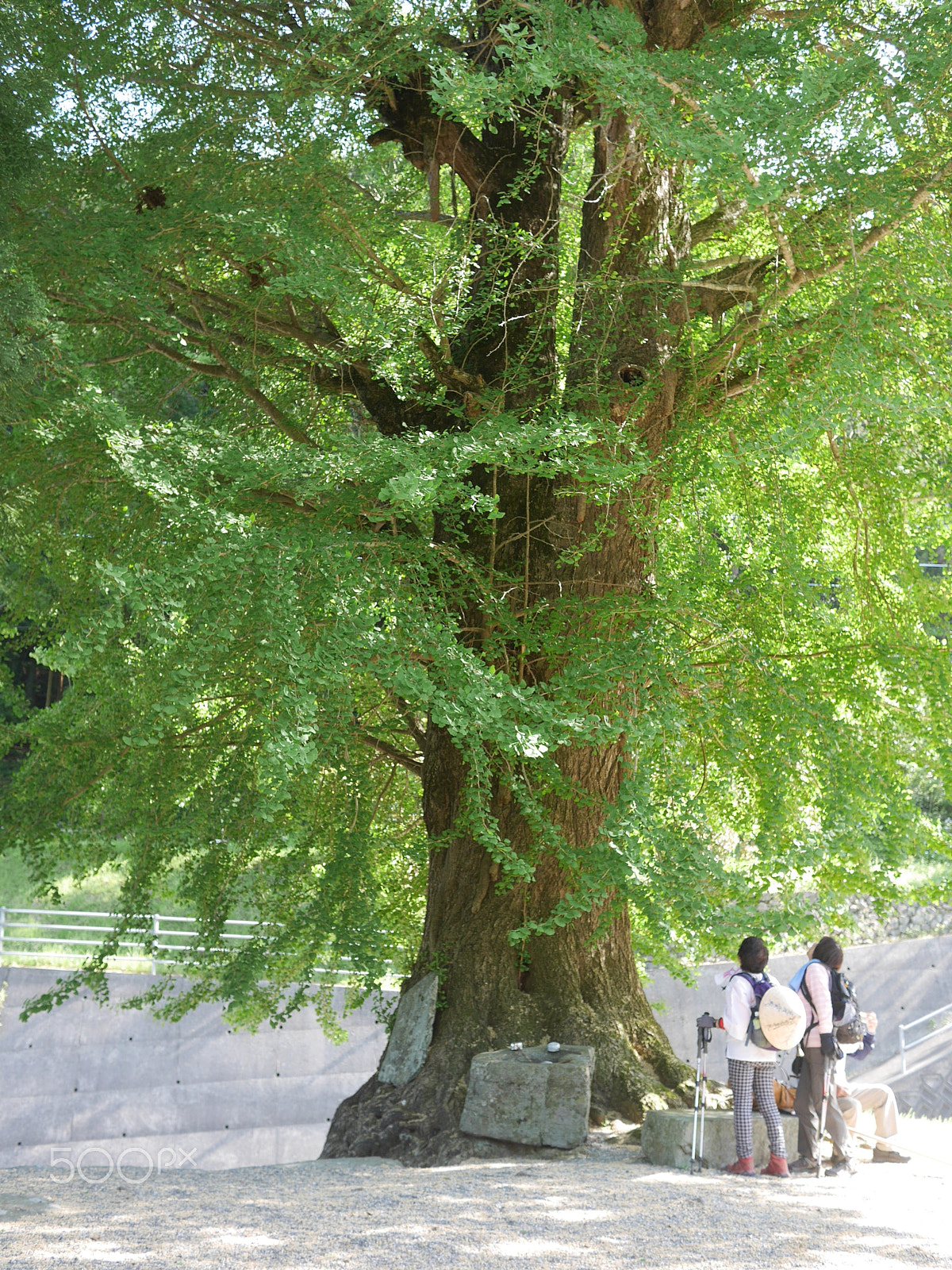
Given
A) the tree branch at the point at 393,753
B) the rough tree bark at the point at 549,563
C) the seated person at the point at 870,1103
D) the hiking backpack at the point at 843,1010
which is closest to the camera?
the hiking backpack at the point at 843,1010

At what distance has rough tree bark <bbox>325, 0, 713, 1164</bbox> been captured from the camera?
6.22m

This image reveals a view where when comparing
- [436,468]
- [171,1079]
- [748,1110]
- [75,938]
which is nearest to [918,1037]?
[171,1079]

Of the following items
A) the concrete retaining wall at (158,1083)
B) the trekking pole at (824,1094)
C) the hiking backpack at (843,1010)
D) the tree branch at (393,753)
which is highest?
the tree branch at (393,753)

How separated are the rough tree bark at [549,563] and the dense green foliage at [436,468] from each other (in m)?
0.19

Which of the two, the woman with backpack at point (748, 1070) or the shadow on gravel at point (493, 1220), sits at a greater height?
the woman with backpack at point (748, 1070)

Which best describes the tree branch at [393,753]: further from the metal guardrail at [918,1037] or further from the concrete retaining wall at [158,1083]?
the metal guardrail at [918,1037]

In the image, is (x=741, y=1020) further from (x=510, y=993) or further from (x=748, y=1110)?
(x=510, y=993)

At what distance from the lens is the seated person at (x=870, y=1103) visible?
5.93m

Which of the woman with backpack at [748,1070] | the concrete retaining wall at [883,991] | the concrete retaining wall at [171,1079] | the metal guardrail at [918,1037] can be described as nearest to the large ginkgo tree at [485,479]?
the woman with backpack at [748,1070]

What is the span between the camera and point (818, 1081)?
18.3 feet

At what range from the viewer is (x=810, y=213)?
579cm

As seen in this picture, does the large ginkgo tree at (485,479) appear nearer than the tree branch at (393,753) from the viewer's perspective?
Yes

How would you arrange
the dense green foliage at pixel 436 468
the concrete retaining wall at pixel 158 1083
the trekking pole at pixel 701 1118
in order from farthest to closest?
the concrete retaining wall at pixel 158 1083
the trekking pole at pixel 701 1118
the dense green foliage at pixel 436 468

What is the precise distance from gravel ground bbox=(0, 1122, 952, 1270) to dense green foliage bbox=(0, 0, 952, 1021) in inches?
47.3
